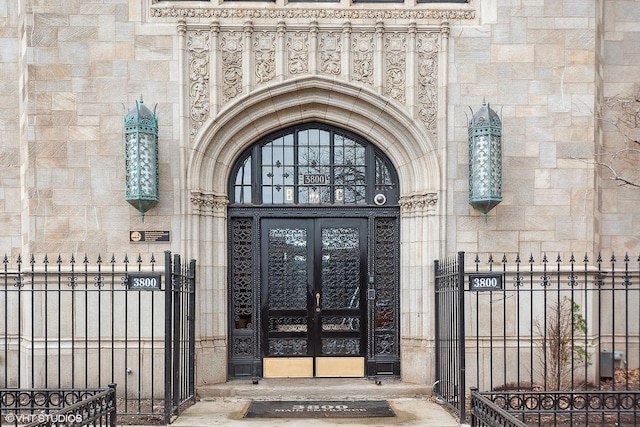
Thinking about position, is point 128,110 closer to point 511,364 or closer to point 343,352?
point 343,352

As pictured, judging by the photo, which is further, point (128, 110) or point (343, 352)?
point (343, 352)

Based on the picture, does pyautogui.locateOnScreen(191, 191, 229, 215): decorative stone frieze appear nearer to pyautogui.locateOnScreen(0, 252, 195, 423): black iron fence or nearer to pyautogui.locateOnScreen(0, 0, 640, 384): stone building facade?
pyautogui.locateOnScreen(0, 0, 640, 384): stone building facade

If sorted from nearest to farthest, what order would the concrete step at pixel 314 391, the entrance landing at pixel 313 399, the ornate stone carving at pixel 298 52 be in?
the entrance landing at pixel 313 399, the concrete step at pixel 314 391, the ornate stone carving at pixel 298 52

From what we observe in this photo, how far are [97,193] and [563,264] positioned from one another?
7.14 meters

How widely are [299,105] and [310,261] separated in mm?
2491

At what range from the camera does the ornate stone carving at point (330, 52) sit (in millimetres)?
11391

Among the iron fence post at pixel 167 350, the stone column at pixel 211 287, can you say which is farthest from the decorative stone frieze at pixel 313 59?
the iron fence post at pixel 167 350

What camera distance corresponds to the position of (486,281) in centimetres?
912

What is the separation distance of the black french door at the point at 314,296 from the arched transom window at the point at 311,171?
1.35ft

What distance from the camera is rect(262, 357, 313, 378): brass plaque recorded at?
1177cm

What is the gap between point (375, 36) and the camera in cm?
1137

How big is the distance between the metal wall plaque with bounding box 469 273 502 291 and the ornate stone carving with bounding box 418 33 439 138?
302cm

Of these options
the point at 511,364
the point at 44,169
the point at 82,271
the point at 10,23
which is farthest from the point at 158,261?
the point at 511,364

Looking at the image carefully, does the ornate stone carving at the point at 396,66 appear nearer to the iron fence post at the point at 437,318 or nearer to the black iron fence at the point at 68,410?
the iron fence post at the point at 437,318
